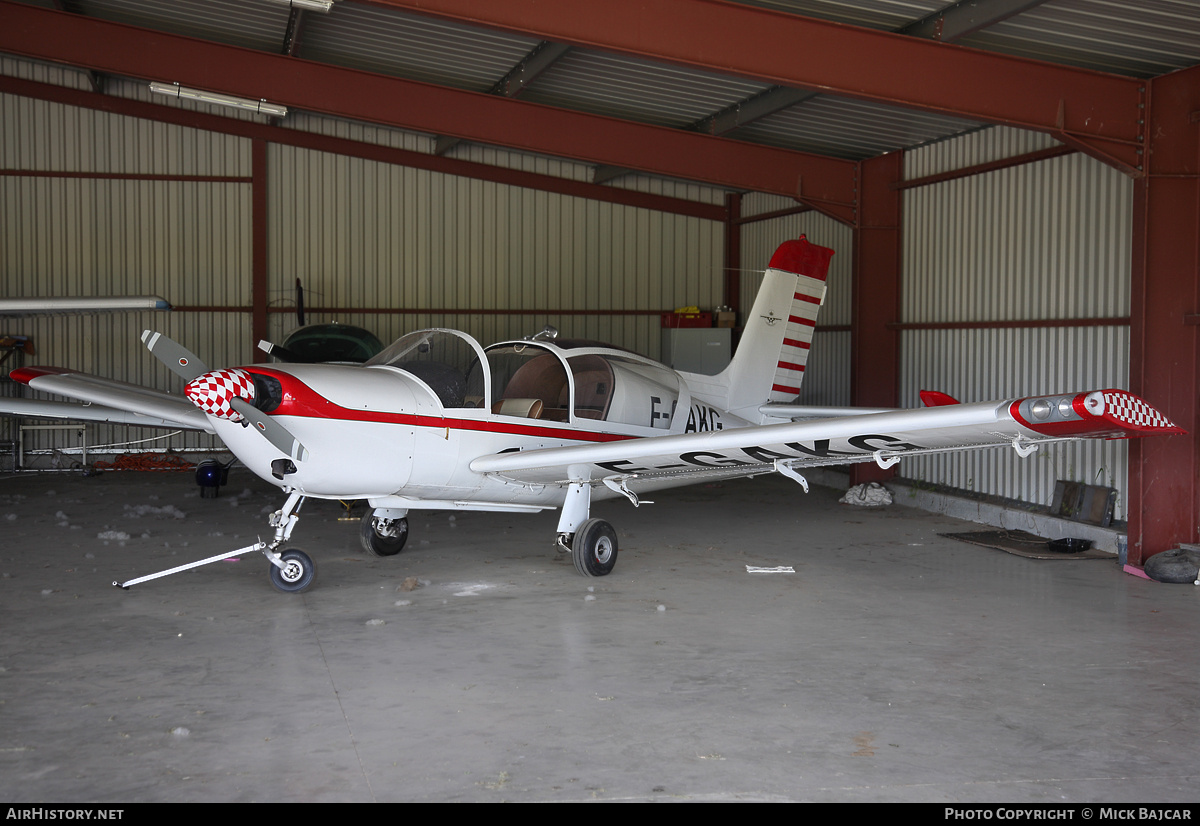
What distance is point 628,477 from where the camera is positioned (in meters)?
7.35

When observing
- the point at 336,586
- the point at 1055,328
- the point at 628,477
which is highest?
the point at 1055,328

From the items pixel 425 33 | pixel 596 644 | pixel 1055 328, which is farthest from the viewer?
pixel 425 33

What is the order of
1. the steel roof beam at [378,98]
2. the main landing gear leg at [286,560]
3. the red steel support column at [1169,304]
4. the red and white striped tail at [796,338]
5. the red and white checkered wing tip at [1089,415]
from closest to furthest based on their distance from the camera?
the red and white checkered wing tip at [1089,415], the main landing gear leg at [286,560], the red steel support column at [1169,304], the red and white striped tail at [796,338], the steel roof beam at [378,98]

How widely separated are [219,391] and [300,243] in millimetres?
10252

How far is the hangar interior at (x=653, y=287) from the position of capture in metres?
3.95

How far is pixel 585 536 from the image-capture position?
720 cm

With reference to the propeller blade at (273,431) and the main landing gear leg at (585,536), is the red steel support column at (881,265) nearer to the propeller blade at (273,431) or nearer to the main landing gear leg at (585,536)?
the main landing gear leg at (585,536)

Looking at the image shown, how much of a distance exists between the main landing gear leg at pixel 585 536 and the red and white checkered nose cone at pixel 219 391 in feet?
7.97

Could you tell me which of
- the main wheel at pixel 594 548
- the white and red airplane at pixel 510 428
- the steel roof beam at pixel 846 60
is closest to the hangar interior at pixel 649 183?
the steel roof beam at pixel 846 60

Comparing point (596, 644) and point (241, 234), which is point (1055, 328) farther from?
point (241, 234)

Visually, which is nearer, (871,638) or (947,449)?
(871,638)

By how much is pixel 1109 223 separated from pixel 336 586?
274 inches

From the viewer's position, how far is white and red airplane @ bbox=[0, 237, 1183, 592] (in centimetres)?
562

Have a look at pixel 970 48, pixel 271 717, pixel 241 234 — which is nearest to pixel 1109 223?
pixel 970 48
